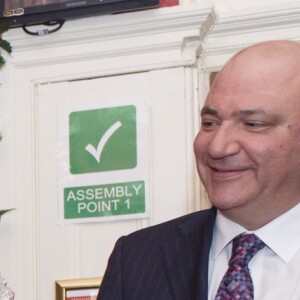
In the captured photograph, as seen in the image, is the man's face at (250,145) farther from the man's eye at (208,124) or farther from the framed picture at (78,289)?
the framed picture at (78,289)

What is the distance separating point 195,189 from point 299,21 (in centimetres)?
73

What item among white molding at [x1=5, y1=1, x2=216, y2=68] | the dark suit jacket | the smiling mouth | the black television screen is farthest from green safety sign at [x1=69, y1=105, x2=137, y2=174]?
the smiling mouth

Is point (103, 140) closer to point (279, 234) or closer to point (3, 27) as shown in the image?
point (3, 27)

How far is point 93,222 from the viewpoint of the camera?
3104mm

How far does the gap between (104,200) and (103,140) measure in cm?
23

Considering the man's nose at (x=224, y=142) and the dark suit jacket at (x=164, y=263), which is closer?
the man's nose at (x=224, y=142)

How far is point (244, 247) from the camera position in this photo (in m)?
1.98

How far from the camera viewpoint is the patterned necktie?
1.89 metres

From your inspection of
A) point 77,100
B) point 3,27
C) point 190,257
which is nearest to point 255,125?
point 190,257

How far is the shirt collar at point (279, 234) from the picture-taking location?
1.97 metres

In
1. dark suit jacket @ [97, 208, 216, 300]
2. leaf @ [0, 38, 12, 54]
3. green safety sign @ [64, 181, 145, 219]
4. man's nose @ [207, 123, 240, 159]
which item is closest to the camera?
man's nose @ [207, 123, 240, 159]

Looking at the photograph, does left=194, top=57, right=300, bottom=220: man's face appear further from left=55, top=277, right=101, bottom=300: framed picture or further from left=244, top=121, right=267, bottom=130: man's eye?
left=55, top=277, right=101, bottom=300: framed picture

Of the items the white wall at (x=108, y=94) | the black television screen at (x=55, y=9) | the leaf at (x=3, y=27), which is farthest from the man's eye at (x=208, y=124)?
the leaf at (x=3, y=27)

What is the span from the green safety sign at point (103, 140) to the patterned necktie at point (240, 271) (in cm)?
112
